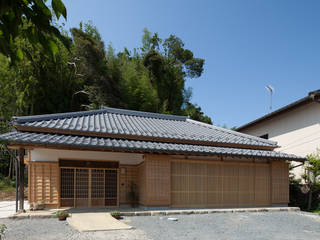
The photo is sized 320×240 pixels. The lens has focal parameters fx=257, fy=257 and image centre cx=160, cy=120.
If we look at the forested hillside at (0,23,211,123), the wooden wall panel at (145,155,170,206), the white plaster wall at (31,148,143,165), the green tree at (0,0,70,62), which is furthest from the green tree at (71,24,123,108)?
the green tree at (0,0,70,62)

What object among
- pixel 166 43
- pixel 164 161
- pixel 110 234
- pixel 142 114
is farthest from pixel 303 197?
pixel 166 43

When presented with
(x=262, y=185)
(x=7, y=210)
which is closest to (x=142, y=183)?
(x=7, y=210)

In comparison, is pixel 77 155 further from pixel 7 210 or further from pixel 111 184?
pixel 7 210

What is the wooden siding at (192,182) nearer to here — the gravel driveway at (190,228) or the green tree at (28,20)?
the gravel driveway at (190,228)

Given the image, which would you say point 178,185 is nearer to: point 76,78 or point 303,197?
point 303,197

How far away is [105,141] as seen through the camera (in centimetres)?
899

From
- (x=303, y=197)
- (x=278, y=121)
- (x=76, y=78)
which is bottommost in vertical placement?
(x=303, y=197)

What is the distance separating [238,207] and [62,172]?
6819 millimetres

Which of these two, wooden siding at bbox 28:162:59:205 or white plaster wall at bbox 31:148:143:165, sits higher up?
white plaster wall at bbox 31:148:143:165

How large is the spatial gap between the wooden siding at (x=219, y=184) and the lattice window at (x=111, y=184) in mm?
2184

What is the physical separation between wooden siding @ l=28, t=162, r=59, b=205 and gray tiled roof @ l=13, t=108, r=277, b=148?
1461 millimetres

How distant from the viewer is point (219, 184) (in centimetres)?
1012

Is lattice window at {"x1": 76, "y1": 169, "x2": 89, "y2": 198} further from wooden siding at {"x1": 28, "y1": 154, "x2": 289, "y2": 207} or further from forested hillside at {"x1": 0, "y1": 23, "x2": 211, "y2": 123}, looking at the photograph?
forested hillside at {"x1": 0, "y1": 23, "x2": 211, "y2": 123}

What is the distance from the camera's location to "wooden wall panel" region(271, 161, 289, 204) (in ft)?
35.1
